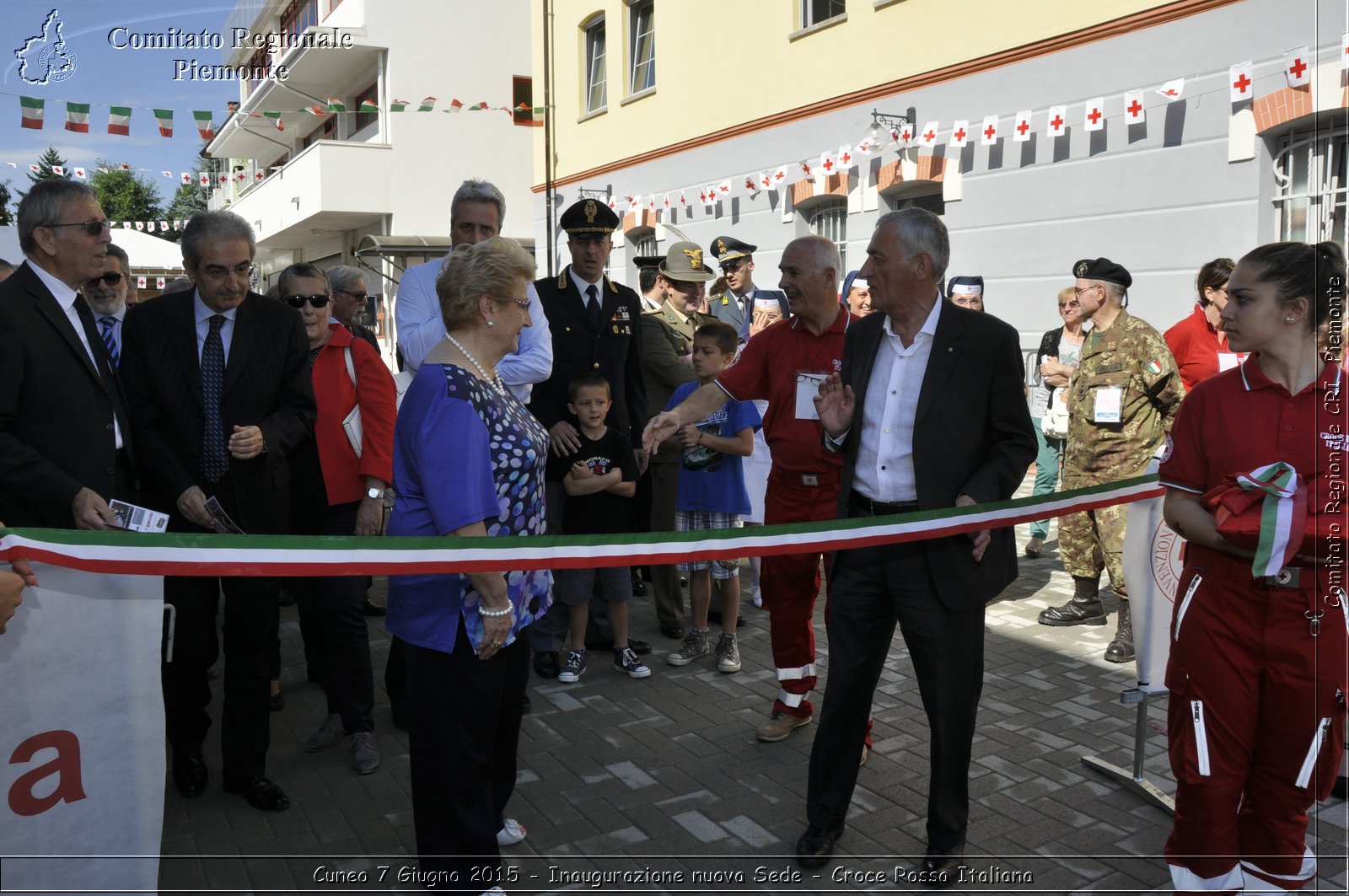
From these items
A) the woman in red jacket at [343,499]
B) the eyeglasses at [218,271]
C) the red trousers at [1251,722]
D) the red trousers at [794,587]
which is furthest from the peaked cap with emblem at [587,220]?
the red trousers at [1251,722]

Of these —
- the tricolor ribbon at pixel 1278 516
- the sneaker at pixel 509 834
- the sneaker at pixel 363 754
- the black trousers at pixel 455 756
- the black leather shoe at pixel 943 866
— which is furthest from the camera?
the sneaker at pixel 363 754

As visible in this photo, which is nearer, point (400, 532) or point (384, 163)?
point (400, 532)

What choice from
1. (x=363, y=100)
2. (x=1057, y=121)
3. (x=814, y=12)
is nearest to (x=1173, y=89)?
(x=1057, y=121)

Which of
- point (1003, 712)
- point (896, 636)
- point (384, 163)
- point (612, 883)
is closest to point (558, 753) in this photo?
point (612, 883)

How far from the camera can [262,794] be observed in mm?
3828

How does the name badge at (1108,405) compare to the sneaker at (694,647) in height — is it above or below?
above

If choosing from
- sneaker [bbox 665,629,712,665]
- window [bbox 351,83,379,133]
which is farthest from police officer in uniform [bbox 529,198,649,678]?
window [bbox 351,83,379,133]

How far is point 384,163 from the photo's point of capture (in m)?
23.0

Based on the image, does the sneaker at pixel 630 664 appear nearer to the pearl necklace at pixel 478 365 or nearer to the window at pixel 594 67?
the pearl necklace at pixel 478 365

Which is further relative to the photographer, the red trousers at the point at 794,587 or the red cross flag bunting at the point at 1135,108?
the red cross flag bunting at the point at 1135,108

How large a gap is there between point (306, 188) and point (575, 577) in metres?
21.2

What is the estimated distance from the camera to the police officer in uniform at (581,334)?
5180 millimetres

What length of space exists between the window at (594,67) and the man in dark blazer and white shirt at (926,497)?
15347mm

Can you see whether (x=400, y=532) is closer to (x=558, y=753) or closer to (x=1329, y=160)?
(x=558, y=753)
